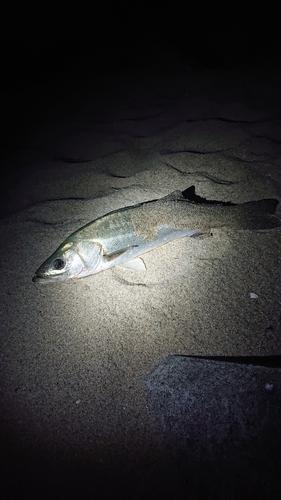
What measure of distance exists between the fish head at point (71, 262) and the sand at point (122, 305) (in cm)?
18

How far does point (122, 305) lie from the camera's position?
256 centimetres

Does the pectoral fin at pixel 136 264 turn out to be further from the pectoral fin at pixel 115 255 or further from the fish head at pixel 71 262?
the fish head at pixel 71 262

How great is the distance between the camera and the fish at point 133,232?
2.72 m

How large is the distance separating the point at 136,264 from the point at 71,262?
62cm

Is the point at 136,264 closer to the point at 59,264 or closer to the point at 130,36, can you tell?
the point at 59,264

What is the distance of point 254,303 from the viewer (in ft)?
7.72

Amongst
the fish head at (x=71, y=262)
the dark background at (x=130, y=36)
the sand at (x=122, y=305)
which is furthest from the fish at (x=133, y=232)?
the dark background at (x=130, y=36)

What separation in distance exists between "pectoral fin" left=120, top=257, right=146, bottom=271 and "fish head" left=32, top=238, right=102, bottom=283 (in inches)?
10.8

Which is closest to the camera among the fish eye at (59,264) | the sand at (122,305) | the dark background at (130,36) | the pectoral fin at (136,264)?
the sand at (122,305)

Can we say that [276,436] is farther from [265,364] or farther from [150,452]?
[150,452]

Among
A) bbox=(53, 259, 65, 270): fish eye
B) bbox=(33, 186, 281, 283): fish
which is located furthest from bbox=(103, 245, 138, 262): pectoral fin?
bbox=(53, 259, 65, 270): fish eye

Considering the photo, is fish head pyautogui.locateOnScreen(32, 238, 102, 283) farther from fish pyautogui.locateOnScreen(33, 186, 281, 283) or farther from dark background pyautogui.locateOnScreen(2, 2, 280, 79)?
dark background pyautogui.locateOnScreen(2, 2, 280, 79)

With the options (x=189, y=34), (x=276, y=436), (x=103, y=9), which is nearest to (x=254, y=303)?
(x=276, y=436)

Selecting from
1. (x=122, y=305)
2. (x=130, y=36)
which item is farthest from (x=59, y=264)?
(x=130, y=36)
